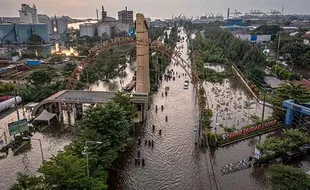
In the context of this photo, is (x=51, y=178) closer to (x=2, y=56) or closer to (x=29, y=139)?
(x=29, y=139)

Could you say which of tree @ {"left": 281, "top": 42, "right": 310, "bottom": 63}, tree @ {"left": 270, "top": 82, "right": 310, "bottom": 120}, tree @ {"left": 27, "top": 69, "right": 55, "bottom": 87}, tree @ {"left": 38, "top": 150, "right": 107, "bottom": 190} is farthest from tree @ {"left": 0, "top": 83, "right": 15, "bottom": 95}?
tree @ {"left": 281, "top": 42, "right": 310, "bottom": 63}

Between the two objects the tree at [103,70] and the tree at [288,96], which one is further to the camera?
the tree at [103,70]

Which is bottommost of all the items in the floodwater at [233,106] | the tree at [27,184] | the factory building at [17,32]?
the floodwater at [233,106]

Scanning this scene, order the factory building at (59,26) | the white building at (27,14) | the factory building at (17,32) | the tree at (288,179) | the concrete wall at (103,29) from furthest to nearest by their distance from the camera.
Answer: the factory building at (59,26)
the white building at (27,14)
the concrete wall at (103,29)
the factory building at (17,32)
the tree at (288,179)

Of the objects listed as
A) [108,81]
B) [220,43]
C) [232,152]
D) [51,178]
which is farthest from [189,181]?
[220,43]

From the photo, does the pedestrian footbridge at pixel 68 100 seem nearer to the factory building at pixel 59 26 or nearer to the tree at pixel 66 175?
the tree at pixel 66 175

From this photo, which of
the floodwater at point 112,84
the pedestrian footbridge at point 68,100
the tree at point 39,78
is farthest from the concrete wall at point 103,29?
the pedestrian footbridge at point 68,100
